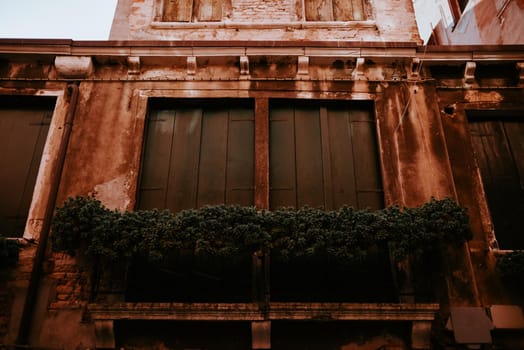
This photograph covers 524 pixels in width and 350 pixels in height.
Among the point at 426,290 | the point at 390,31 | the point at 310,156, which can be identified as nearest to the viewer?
the point at 426,290

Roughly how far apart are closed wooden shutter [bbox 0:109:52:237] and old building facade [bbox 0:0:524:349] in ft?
0.07

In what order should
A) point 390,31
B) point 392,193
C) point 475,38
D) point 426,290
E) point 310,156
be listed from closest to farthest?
point 426,290 → point 392,193 → point 310,156 → point 390,31 → point 475,38

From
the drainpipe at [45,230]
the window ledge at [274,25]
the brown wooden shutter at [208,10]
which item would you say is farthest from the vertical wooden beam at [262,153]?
the drainpipe at [45,230]

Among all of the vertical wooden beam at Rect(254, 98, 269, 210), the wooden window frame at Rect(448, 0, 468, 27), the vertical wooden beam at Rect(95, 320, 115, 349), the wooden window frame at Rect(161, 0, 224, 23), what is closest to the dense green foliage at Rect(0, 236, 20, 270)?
the vertical wooden beam at Rect(95, 320, 115, 349)

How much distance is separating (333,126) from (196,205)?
2.47 metres

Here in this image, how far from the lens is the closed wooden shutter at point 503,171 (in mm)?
6051

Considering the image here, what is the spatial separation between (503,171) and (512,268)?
5.62 feet

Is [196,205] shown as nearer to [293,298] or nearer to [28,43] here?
[293,298]

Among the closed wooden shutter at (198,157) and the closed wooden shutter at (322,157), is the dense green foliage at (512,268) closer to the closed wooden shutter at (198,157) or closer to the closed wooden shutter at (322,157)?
the closed wooden shutter at (322,157)

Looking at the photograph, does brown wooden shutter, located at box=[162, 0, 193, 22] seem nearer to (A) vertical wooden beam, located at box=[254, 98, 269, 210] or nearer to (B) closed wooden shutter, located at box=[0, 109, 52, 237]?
(A) vertical wooden beam, located at box=[254, 98, 269, 210]

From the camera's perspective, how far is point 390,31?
25.7 ft

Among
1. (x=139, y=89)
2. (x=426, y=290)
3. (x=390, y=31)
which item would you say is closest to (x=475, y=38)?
(x=390, y=31)

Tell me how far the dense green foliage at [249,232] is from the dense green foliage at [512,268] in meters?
0.70

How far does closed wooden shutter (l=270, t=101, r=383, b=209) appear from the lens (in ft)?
20.5
